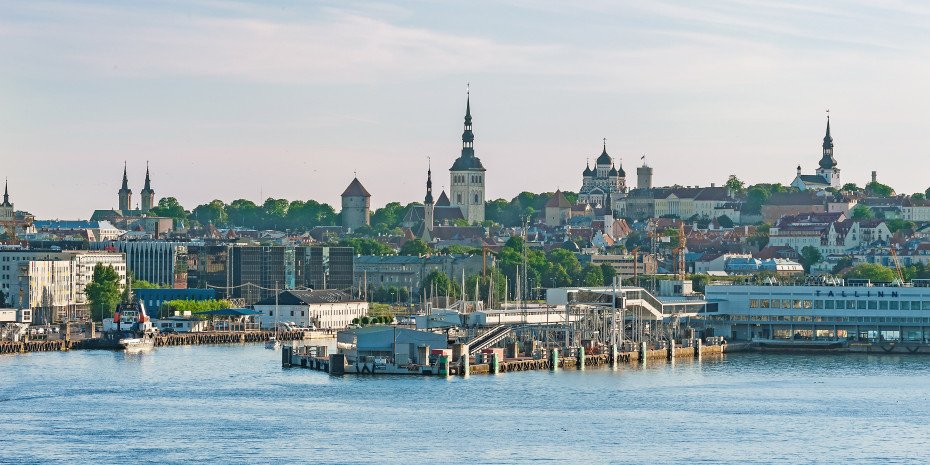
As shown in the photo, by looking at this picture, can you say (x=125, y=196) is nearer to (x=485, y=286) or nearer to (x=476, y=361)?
(x=485, y=286)

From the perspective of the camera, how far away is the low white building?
87.1 meters

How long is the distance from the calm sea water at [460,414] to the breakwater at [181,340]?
13.2 ft

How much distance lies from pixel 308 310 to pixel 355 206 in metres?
97.2

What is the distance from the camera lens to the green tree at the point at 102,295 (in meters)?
85.9

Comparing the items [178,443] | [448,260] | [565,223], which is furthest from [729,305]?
[565,223]

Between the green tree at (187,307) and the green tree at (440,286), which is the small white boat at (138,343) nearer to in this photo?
the green tree at (187,307)

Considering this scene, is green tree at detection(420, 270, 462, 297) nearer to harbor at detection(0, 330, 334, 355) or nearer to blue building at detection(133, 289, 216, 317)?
blue building at detection(133, 289, 216, 317)

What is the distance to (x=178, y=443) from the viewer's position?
42.5 m

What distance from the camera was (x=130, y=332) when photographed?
238ft

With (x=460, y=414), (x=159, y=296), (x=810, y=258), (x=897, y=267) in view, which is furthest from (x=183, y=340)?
(x=810, y=258)

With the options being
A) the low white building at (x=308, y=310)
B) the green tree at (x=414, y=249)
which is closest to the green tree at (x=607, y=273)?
the green tree at (x=414, y=249)

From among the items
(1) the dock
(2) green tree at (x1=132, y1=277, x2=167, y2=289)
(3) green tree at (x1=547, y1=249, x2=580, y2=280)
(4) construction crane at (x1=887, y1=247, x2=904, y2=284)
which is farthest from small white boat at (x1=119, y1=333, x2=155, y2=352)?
(3) green tree at (x1=547, y1=249, x2=580, y2=280)

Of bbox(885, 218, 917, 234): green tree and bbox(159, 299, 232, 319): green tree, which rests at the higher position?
bbox(885, 218, 917, 234): green tree

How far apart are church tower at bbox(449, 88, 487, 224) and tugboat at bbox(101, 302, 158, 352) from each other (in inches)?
4231
